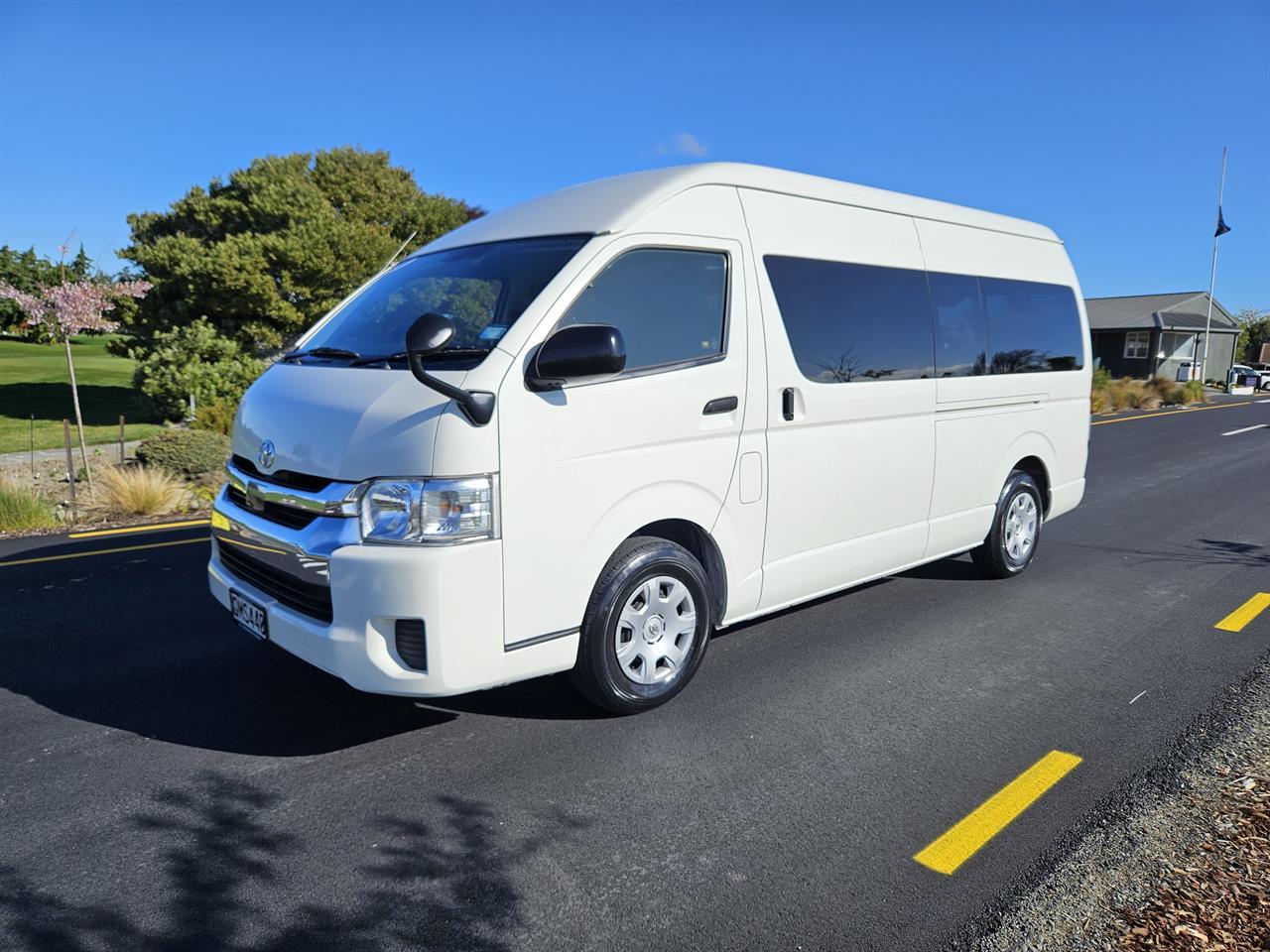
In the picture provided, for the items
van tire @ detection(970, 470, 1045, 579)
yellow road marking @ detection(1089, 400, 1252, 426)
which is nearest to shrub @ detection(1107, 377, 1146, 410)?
yellow road marking @ detection(1089, 400, 1252, 426)

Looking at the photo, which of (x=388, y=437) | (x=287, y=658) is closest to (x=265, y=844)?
(x=388, y=437)

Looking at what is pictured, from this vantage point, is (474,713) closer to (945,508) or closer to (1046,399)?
(945,508)

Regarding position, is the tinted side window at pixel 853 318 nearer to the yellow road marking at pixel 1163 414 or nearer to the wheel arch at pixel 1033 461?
the wheel arch at pixel 1033 461

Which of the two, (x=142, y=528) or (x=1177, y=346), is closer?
(x=142, y=528)

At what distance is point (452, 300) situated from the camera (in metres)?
4.12

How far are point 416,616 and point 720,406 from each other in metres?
1.71

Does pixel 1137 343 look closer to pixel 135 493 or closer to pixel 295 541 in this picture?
pixel 135 493

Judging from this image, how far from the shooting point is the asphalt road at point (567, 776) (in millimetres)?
2650

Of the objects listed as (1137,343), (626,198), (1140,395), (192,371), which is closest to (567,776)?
(626,198)

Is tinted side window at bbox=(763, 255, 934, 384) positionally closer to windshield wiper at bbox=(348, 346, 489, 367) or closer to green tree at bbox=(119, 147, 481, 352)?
windshield wiper at bbox=(348, 346, 489, 367)

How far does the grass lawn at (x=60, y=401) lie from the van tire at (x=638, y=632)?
14.0 m

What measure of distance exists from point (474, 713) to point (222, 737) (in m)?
1.09

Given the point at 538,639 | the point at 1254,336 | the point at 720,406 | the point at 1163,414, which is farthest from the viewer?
the point at 1254,336

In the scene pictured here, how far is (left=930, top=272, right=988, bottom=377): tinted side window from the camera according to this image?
5414mm
